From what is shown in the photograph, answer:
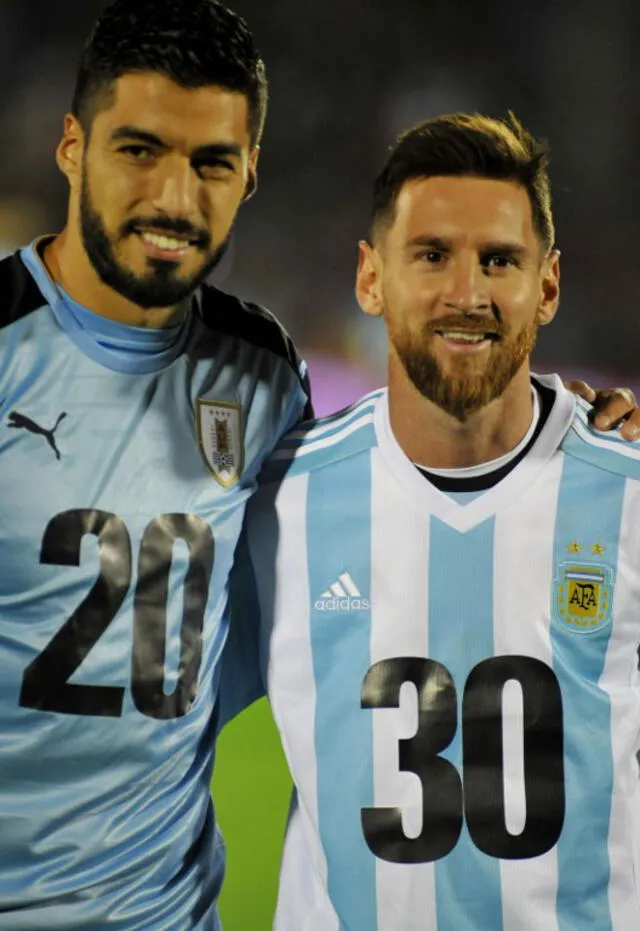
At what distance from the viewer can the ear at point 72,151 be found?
163 cm

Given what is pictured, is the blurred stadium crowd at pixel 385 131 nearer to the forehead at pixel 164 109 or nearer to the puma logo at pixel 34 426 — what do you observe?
the forehead at pixel 164 109

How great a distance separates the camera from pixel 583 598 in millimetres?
1653

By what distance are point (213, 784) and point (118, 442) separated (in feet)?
2.15

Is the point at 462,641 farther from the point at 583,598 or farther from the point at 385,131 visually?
the point at 385,131

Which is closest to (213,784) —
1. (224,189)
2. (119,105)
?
(224,189)

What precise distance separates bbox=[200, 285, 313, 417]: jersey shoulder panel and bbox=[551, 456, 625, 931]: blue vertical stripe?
0.53 meters

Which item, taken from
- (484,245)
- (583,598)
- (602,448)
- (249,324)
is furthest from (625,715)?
(249,324)

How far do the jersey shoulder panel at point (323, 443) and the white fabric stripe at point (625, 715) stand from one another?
430mm

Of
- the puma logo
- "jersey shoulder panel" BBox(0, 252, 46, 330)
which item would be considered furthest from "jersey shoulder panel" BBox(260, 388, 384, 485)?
"jersey shoulder panel" BBox(0, 252, 46, 330)

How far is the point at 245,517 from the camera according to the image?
68.7 inches

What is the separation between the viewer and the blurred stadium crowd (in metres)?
1.88

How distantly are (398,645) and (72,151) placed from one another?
928 mm

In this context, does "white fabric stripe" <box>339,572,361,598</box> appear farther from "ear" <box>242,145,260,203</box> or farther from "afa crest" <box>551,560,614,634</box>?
"ear" <box>242,145,260,203</box>

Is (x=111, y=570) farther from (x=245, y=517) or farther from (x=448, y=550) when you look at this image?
(x=448, y=550)
